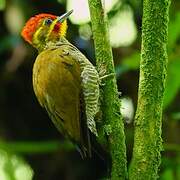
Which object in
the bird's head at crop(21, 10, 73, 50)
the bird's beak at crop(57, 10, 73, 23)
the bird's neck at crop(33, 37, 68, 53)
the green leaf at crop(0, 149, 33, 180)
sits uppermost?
the bird's beak at crop(57, 10, 73, 23)

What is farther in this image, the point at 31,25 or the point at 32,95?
the point at 32,95

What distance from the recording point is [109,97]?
7.63ft

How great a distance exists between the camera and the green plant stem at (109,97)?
7.38 feet

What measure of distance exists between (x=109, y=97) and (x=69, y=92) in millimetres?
681

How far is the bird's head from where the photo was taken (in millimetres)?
3480

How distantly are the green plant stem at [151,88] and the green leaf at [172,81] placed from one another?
0.97m

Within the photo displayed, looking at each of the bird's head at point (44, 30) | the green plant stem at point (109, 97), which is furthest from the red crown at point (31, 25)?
the green plant stem at point (109, 97)

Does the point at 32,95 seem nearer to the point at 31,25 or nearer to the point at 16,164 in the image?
the point at 16,164

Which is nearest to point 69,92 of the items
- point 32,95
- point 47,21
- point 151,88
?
point 47,21

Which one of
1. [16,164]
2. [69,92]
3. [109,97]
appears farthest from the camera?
[16,164]

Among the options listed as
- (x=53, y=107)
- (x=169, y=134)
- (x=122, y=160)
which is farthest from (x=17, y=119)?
(x=122, y=160)

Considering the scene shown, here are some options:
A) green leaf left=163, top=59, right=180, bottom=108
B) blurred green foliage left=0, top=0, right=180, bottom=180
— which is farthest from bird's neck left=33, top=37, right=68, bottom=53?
blurred green foliage left=0, top=0, right=180, bottom=180

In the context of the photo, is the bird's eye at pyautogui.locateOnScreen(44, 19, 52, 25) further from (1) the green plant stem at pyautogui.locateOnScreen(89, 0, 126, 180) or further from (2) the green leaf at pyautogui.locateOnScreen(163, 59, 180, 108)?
(1) the green plant stem at pyautogui.locateOnScreen(89, 0, 126, 180)

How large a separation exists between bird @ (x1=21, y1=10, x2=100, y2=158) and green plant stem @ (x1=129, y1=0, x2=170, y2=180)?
66 cm
